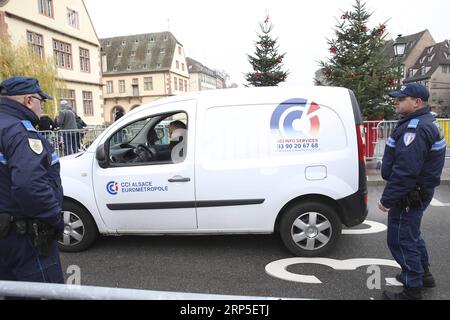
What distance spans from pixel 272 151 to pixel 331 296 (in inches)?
64.2

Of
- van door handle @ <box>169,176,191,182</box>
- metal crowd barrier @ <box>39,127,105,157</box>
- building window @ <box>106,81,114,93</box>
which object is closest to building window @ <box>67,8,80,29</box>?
metal crowd barrier @ <box>39,127,105,157</box>

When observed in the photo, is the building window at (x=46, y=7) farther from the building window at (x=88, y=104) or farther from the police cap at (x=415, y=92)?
the police cap at (x=415, y=92)

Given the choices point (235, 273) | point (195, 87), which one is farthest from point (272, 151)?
point (195, 87)

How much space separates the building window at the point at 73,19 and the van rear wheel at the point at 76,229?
2819cm

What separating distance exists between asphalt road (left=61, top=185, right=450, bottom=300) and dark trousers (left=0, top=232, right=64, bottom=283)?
51.6 inches

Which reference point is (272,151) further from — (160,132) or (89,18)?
(89,18)

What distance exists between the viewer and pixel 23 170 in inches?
89.1

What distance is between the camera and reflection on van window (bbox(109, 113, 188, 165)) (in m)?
4.43

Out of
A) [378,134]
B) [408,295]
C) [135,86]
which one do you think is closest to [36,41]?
[378,134]

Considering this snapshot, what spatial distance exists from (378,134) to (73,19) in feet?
89.5

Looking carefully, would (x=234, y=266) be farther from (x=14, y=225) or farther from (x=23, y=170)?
(x=23, y=170)

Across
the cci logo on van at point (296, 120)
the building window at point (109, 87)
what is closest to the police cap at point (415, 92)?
the cci logo on van at point (296, 120)

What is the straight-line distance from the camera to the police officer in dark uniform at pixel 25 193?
7.53ft

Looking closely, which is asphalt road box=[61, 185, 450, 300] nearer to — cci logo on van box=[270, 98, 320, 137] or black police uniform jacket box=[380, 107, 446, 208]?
black police uniform jacket box=[380, 107, 446, 208]
